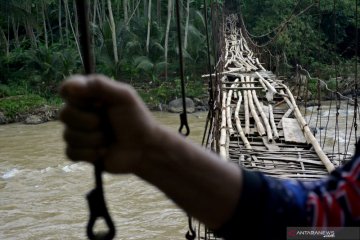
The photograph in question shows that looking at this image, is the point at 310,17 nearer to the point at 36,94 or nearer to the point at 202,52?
the point at 202,52

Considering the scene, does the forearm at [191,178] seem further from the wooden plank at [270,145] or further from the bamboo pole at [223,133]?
the wooden plank at [270,145]

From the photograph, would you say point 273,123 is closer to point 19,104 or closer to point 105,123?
point 105,123

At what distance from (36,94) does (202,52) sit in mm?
4228

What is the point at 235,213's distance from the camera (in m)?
0.62

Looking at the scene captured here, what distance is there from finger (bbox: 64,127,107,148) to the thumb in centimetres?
3

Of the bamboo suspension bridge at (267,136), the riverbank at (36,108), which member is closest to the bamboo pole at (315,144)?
the bamboo suspension bridge at (267,136)

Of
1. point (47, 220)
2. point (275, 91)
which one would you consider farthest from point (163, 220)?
point (275, 91)

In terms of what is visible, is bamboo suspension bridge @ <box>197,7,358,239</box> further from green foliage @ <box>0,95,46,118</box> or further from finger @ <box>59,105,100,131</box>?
green foliage @ <box>0,95,46,118</box>

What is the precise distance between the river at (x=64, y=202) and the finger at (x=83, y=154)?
3.89 m

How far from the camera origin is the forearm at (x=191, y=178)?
584 mm

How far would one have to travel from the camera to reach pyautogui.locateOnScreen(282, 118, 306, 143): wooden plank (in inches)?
123

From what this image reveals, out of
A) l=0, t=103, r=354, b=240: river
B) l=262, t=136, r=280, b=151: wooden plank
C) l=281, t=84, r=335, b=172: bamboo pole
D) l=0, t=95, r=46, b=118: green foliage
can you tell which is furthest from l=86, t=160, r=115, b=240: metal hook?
l=0, t=95, r=46, b=118: green foliage

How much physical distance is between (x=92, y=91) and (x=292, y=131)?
289cm

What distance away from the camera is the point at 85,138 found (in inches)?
20.9
